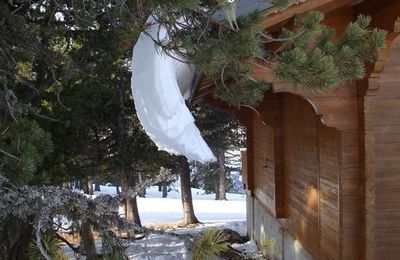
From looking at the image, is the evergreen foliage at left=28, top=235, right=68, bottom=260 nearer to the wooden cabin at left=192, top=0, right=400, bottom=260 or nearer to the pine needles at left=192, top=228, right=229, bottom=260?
the pine needles at left=192, top=228, right=229, bottom=260

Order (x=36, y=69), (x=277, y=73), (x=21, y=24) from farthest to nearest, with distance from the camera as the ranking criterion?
(x=36, y=69) → (x=21, y=24) → (x=277, y=73)

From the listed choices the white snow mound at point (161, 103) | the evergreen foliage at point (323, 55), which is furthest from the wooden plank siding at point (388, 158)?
the white snow mound at point (161, 103)

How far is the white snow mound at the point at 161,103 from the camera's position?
2949mm

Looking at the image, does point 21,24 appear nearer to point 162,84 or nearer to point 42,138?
point 42,138

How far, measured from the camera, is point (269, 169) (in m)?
9.62

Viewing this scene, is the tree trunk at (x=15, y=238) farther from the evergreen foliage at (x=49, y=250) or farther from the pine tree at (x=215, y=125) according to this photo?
the pine tree at (x=215, y=125)

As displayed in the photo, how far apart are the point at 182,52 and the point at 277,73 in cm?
58

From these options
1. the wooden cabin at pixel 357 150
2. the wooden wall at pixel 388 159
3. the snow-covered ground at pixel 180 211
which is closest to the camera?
the wooden cabin at pixel 357 150

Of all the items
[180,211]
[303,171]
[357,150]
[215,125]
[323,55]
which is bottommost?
[180,211]

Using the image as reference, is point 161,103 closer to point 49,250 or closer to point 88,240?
point 88,240

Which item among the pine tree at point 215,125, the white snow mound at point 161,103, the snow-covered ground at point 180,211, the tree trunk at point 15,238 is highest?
the pine tree at point 215,125

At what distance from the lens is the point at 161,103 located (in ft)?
10.3

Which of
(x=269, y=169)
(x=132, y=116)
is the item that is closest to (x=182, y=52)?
(x=269, y=169)

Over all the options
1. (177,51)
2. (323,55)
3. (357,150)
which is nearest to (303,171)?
(357,150)
